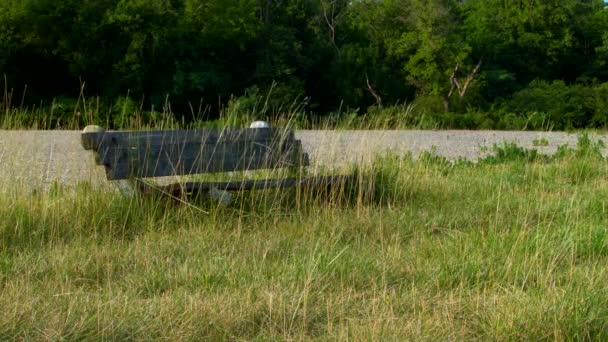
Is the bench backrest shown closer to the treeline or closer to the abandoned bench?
the abandoned bench

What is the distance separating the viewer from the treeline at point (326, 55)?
27141 mm

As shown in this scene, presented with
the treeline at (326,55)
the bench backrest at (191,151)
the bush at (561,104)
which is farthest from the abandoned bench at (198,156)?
the bush at (561,104)

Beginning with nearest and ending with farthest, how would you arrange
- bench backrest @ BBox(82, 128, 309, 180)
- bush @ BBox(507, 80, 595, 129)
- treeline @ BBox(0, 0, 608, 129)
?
bench backrest @ BBox(82, 128, 309, 180) < bush @ BBox(507, 80, 595, 129) < treeline @ BBox(0, 0, 608, 129)

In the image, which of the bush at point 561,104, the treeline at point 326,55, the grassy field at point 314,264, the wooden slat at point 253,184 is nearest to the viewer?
the grassy field at point 314,264

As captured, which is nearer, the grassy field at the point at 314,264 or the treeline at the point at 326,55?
the grassy field at the point at 314,264

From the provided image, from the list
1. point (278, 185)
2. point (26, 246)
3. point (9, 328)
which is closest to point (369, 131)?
point (278, 185)

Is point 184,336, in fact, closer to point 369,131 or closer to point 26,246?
point 26,246

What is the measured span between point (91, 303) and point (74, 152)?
8.22m

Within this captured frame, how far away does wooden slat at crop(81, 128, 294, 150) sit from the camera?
482cm

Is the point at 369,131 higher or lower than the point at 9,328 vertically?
higher

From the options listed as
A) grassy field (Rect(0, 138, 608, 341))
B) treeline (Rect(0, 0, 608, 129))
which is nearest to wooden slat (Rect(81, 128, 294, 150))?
grassy field (Rect(0, 138, 608, 341))

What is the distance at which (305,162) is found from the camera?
567 centimetres

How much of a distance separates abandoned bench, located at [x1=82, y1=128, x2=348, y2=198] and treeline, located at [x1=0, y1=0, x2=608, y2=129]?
51.6 ft

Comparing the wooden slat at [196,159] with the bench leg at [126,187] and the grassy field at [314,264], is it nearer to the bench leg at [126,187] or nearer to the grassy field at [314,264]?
the bench leg at [126,187]
